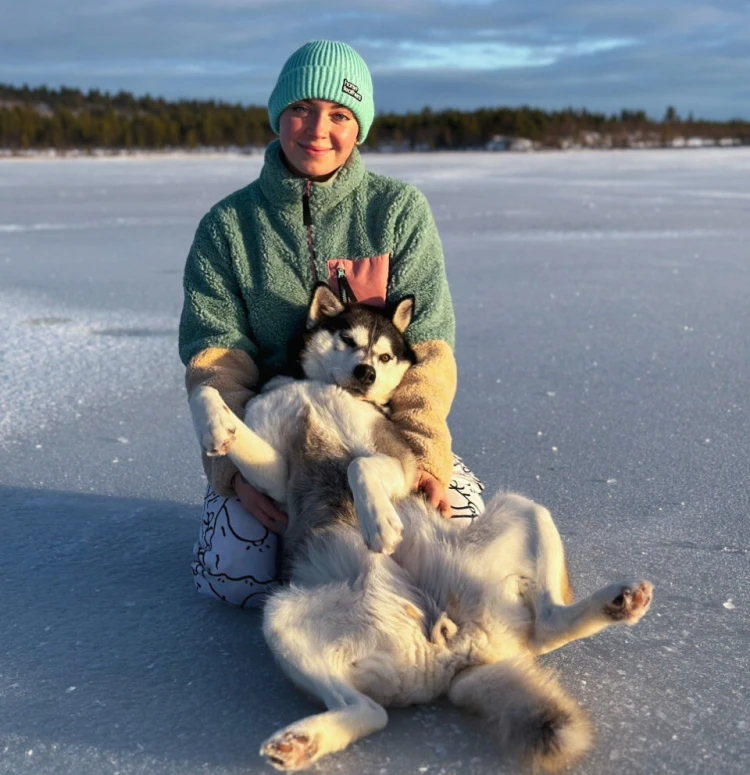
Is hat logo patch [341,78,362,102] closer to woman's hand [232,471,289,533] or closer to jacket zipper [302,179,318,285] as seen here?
jacket zipper [302,179,318,285]

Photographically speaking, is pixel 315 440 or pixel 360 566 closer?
pixel 360 566

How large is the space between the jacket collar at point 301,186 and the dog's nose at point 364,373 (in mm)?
568

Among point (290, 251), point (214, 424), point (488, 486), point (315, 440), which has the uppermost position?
point (290, 251)

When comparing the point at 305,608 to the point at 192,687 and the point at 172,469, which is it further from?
the point at 172,469

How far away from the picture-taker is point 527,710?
80.6 inches

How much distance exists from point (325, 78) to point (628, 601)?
6.23 ft

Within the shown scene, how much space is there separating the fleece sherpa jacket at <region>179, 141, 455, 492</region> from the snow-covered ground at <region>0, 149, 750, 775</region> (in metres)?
0.75

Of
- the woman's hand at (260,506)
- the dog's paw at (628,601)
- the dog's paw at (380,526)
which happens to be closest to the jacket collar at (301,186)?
the woman's hand at (260,506)

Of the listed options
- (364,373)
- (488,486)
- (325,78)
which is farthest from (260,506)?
(325,78)

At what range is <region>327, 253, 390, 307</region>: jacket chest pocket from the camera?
10.7 ft

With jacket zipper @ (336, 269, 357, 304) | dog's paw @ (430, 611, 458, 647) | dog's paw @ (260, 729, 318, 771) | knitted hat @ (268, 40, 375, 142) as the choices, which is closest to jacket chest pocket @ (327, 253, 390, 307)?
jacket zipper @ (336, 269, 357, 304)

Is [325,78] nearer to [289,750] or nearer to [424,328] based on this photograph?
[424,328]

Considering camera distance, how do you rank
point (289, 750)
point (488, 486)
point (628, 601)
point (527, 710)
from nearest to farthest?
point (289, 750) → point (527, 710) → point (628, 601) → point (488, 486)

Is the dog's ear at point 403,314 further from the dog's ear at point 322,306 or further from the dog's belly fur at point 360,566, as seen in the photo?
the dog's belly fur at point 360,566
